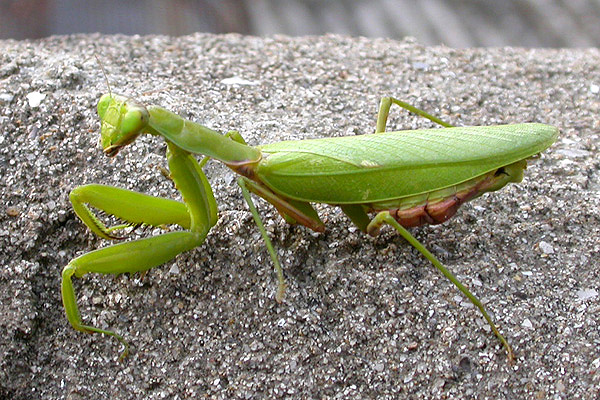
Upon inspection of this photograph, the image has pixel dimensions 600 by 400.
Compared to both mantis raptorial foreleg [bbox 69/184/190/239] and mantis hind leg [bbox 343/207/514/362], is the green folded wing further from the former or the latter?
mantis raptorial foreleg [bbox 69/184/190/239]

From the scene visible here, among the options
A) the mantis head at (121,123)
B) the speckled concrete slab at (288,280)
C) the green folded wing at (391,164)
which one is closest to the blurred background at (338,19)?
the speckled concrete slab at (288,280)

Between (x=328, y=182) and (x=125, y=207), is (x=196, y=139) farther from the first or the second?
(x=328, y=182)

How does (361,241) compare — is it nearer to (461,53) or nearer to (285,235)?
(285,235)

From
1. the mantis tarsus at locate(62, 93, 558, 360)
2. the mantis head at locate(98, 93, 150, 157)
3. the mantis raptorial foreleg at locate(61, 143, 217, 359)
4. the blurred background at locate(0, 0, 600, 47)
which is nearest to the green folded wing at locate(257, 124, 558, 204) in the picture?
the mantis tarsus at locate(62, 93, 558, 360)

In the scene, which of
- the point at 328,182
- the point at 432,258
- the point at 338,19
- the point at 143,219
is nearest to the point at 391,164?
the point at 328,182

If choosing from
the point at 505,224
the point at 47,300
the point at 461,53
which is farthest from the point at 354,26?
the point at 47,300

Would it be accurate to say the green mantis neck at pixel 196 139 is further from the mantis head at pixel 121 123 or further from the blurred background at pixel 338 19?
the blurred background at pixel 338 19
